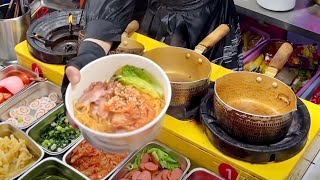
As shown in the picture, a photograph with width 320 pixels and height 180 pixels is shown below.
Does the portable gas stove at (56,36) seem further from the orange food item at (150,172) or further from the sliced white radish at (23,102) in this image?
the orange food item at (150,172)

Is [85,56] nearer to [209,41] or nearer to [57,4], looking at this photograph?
[209,41]

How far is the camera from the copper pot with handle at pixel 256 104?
124cm

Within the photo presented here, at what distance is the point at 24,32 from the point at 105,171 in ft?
2.67

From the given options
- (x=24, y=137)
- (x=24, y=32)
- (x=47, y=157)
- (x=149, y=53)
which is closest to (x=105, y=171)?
(x=47, y=157)

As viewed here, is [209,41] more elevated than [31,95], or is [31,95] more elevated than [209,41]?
[209,41]

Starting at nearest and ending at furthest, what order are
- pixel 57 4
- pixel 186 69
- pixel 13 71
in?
1. pixel 186 69
2. pixel 13 71
3. pixel 57 4

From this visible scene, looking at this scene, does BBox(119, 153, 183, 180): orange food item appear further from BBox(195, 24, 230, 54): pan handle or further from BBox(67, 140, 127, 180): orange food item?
BBox(195, 24, 230, 54): pan handle

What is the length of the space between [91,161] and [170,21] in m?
0.69

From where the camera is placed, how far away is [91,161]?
5.05ft

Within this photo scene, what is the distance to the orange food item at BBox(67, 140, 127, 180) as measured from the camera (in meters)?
Answer: 1.51

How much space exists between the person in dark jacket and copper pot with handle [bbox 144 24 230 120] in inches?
7.0

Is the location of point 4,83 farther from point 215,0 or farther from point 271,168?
point 271,168

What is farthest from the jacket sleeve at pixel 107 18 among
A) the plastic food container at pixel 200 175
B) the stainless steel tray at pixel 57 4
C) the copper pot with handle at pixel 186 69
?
the stainless steel tray at pixel 57 4

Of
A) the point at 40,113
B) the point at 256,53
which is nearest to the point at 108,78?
the point at 40,113
